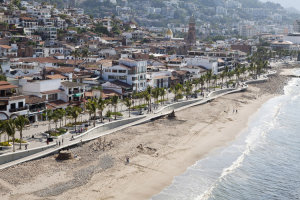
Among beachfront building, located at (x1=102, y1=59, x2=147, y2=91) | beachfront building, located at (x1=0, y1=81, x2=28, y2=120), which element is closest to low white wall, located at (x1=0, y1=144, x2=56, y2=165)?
beachfront building, located at (x1=0, y1=81, x2=28, y2=120)

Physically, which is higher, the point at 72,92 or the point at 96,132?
the point at 72,92

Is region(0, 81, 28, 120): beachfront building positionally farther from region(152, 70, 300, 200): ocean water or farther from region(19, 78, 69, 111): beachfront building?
region(152, 70, 300, 200): ocean water

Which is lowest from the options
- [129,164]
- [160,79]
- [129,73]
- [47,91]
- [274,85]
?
[274,85]

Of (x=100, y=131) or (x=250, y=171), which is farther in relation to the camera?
(x=100, y=131)

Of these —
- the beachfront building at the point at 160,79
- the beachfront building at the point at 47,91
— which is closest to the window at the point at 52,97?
the beachfront building at the point at 47,91

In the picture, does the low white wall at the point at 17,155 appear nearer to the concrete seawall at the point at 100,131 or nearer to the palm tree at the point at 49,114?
the concrete seawall at the point at 100,131

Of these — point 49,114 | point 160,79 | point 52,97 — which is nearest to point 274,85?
point 160,79

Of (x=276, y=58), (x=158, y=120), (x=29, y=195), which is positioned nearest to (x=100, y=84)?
(x=158, y=120)

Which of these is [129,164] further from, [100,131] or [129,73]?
[129,73]
